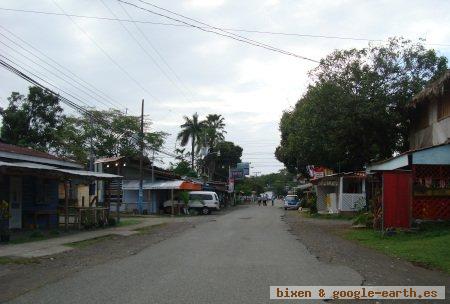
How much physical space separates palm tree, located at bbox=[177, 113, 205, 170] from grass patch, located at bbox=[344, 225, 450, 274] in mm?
54317

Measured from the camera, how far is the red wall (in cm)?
1869

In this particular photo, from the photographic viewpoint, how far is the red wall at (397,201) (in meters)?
18.7

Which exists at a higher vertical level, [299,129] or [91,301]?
[299,129]

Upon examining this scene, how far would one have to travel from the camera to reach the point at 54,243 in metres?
17.4

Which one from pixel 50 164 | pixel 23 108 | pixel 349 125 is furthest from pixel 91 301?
pixel 23 108

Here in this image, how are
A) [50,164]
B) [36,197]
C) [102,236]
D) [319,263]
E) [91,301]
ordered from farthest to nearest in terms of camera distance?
[50,164] → [36,197] → [102,236] → [319,263] → [91,301]

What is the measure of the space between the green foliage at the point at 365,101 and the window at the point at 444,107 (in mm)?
4413

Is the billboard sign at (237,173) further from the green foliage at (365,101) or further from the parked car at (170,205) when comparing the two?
the green foliage at (365,101)

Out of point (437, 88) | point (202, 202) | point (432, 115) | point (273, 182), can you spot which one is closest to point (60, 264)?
point (437, 88)

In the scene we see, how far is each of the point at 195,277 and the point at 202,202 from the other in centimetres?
3644

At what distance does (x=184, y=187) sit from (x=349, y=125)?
18623 millimetres

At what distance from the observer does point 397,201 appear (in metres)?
18.7

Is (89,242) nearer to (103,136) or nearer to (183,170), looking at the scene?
(103,136)

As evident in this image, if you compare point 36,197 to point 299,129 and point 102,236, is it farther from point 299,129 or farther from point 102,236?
point 299,129
